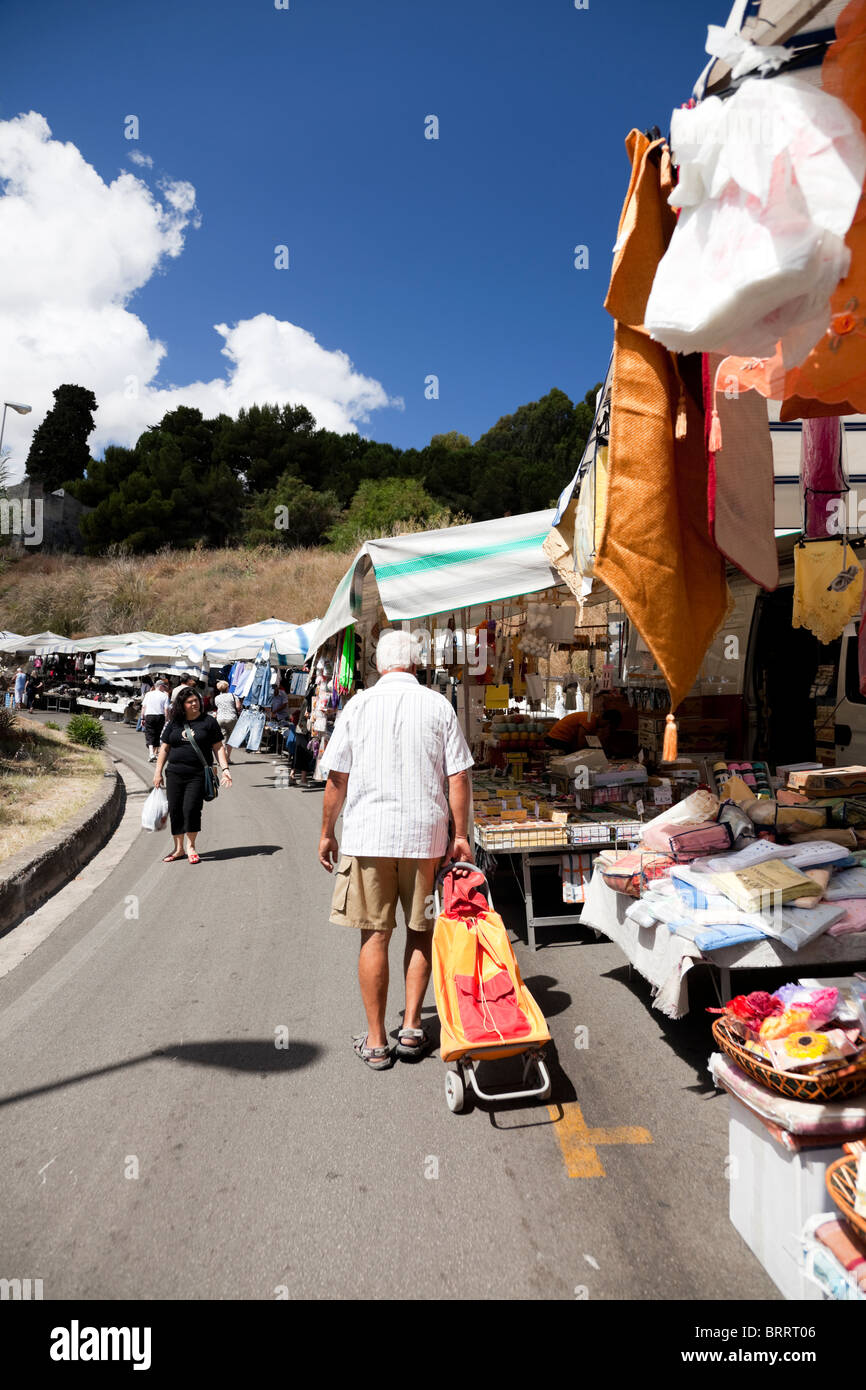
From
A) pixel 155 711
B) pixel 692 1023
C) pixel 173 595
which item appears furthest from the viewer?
pixel 173 595

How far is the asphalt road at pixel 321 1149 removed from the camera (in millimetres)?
2439

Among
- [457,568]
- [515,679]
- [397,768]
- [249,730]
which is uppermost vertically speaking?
[457,568]

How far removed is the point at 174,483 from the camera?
5600 centimetres

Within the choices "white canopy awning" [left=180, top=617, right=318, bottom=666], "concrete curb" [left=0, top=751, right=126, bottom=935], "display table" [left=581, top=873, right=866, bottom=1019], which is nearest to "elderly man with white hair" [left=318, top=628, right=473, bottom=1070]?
"display table" [left=581, top=873, right=866, bottom=1019]

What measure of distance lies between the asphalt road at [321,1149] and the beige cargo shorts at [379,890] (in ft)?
2.33

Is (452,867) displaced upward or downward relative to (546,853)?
upward

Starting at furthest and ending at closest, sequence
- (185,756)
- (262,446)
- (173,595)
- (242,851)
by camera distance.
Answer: (262,446) → (173,595) → (242,851) → (185,756)

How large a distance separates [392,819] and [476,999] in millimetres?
869

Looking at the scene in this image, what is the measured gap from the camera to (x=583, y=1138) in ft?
10.3

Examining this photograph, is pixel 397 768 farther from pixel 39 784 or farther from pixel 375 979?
pixel 39 784

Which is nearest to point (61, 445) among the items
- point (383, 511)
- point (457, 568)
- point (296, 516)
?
point (296, 516)
